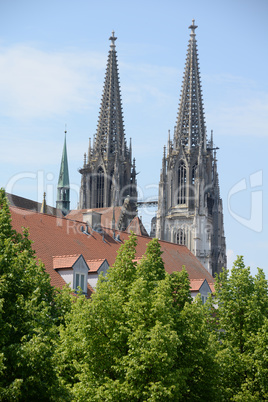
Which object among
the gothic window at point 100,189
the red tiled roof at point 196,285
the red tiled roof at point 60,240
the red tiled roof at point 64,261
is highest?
the gothic window at point 100,189

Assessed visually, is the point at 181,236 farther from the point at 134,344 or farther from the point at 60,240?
the point at 134,344

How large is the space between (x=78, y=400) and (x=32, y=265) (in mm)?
4834

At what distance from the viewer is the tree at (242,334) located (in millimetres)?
29922

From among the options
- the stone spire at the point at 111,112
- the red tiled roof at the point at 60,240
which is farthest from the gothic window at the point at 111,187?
the red tiled roof at the point at 60,240

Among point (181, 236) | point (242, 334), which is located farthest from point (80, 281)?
point (181, 236)

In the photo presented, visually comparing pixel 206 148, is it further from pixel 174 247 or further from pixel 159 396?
pixel 159 396

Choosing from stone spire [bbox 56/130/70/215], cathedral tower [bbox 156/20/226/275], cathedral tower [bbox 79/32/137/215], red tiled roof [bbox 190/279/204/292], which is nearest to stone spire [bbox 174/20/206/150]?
cathedral tower [bbox 156/20/226/275]

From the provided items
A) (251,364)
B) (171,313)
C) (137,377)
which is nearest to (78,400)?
(137,377)

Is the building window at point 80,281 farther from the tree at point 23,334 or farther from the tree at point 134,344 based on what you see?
the tree at point 23,334

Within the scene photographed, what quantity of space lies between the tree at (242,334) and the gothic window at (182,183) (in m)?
77.9

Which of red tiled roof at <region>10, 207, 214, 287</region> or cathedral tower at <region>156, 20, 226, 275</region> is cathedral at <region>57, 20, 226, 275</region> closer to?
cathedral tower at <region>156, 20, 226, 275</region>

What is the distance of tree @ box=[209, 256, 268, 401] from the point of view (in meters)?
29.9

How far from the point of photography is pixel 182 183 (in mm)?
112812

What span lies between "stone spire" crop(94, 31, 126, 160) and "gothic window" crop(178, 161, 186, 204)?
11219 mm
